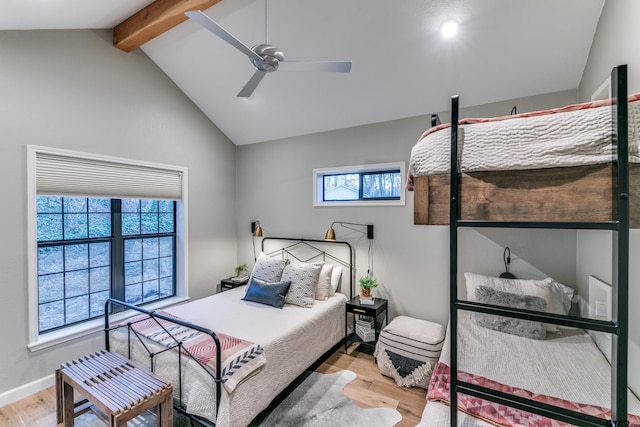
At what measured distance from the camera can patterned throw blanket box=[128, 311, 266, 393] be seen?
1.93 meters

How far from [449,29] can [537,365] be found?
8.38 ft

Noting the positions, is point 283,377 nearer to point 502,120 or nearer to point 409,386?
point 409,386

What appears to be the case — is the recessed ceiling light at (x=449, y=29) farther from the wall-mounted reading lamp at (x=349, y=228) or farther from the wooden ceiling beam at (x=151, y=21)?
the wall-mounted reading lamp at (x=349, y=228)

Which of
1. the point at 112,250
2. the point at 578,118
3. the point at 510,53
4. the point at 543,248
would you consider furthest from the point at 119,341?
the point at 510,53

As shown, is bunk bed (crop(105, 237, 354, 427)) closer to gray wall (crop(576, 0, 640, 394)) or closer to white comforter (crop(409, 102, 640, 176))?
white comforter (crop(409, 102, 640, 176))

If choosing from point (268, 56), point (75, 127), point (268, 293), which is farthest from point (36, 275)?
point (268, 56)

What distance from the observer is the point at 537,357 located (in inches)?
78.9

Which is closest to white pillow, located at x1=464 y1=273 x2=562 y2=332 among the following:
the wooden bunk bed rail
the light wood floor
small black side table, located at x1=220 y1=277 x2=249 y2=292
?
the light wood floor

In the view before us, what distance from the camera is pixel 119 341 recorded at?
2.51m

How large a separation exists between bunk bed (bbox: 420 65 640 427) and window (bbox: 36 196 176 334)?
11.3ft

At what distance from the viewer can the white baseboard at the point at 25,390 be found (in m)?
2.41

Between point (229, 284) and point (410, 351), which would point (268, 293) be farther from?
point (410, 351)

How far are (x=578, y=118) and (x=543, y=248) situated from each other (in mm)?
2222

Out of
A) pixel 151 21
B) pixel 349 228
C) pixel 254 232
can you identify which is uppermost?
pixel 151 21
